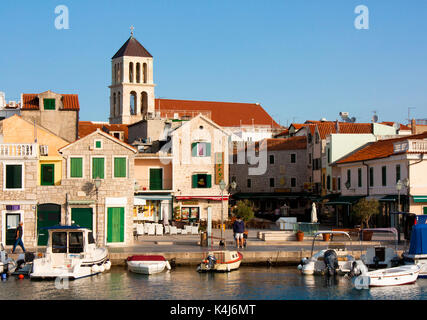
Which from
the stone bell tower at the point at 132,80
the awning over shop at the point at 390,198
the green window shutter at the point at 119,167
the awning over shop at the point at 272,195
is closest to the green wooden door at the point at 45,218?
the green window shutter at the point at 119,167

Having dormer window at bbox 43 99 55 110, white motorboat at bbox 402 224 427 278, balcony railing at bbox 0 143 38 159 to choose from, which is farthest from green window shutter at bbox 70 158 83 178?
white motorboat at bbox 402 224 427 278

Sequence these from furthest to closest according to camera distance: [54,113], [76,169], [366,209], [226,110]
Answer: [226,110] < [54,113] < [366,209] < [76,169]

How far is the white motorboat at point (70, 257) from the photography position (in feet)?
98.8

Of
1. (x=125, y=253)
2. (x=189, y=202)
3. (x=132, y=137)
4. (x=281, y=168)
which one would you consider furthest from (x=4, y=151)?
(x=281, y=168)

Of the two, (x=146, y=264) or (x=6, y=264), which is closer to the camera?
(x=146, y=264)

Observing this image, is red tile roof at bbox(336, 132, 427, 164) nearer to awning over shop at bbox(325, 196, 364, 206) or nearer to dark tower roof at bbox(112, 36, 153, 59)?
awning over shop at bbox(325, 196, 364, 206)

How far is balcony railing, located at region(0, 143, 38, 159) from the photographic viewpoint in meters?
36.8

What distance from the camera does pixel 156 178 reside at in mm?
54031

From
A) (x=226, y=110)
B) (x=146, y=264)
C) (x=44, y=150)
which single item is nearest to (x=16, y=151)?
(x=44, y=150)

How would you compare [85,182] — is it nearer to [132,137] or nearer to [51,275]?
[51,275]

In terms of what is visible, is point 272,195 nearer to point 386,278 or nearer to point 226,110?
point 386,278

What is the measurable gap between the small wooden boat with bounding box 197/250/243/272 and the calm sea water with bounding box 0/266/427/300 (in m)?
0.33

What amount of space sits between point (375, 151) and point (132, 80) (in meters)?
66.0

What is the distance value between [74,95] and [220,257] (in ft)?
83.6
